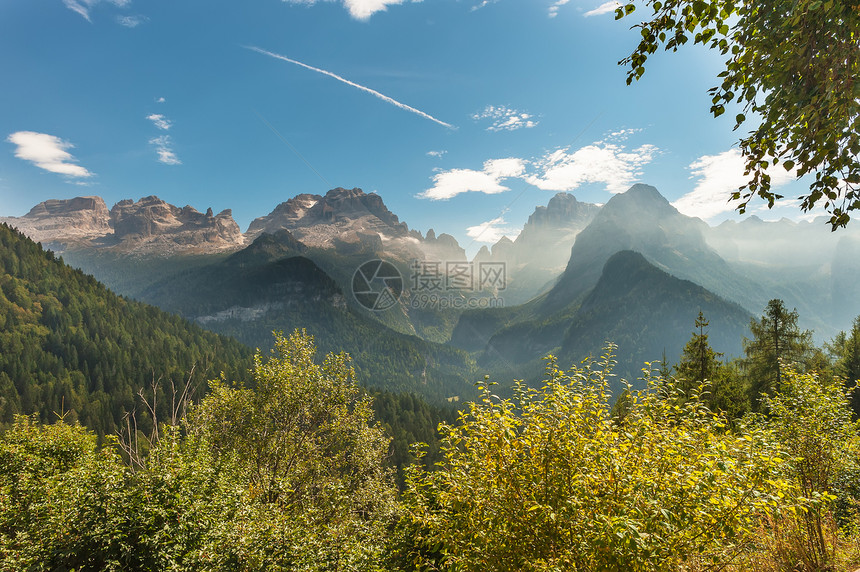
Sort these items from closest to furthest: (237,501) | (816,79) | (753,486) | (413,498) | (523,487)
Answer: (816,79) → (753,486) → (523,487) → (413,498) → (237,501)

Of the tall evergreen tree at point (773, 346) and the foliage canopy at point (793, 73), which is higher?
the foliage canopy at point (793, 73)

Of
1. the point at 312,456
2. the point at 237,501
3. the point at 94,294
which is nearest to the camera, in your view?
the point at 237,501

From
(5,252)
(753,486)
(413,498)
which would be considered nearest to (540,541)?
(753,486)

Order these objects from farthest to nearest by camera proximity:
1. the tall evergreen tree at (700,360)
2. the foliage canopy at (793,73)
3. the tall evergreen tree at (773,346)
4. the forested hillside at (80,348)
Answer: the forested hillside at (80,348) → the tall evergreen tree at (700,360) → the tall evergreen tree at (773,346) → the foliage canopy at (793,73)

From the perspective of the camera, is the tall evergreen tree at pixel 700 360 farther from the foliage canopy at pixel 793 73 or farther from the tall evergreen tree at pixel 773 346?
the foliage canopy at pixel 793 73

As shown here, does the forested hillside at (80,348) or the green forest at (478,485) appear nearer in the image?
the green forest at (478,485)

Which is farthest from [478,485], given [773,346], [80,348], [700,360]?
[80,348]

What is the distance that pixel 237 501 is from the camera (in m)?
16.8

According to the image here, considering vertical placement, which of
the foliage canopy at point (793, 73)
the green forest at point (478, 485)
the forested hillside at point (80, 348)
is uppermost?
the foliage canopy at point (793, 73)

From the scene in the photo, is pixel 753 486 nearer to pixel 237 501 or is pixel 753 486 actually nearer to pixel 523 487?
A: pixel 523 487

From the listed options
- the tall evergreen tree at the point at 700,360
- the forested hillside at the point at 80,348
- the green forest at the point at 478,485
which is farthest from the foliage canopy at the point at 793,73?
the forested hillside at the point at 80,348

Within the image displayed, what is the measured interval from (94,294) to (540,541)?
25115 centimetres

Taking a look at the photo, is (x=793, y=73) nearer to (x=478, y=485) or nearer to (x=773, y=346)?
(x=478, y=485)

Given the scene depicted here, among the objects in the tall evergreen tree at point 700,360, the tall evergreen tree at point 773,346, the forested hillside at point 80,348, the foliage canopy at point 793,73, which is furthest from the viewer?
the forested hillside at point 80,348
